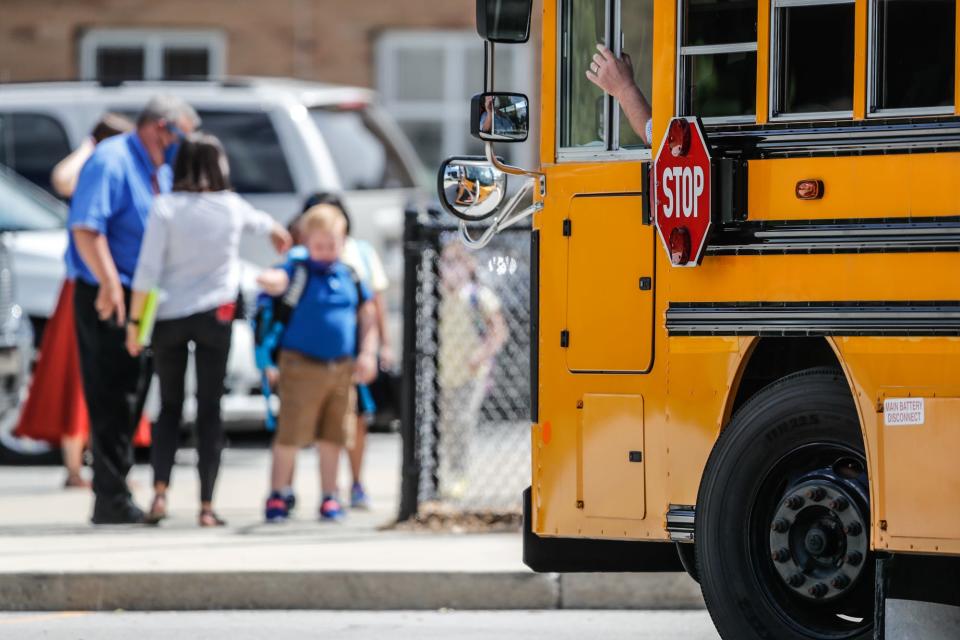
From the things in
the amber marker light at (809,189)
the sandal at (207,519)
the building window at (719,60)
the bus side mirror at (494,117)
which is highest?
the building window at (719,60)

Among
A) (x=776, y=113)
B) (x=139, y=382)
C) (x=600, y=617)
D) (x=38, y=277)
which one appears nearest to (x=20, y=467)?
(x=38, y=277)

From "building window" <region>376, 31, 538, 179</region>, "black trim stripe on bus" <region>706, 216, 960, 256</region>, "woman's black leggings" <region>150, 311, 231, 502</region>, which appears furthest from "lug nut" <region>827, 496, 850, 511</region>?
"building window" <region>376, 31, 538, 179</region>

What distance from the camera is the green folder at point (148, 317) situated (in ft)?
31.7

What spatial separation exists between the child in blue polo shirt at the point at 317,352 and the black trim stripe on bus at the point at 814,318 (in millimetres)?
4232

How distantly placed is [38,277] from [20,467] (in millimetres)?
1230

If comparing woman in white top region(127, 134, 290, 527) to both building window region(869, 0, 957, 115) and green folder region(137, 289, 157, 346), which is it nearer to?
green folder region(137, 289, 157, 346)

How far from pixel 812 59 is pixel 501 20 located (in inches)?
42.7

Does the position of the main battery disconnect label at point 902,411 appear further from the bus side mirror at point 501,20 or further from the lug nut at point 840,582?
the bus side mirror at point 501,20

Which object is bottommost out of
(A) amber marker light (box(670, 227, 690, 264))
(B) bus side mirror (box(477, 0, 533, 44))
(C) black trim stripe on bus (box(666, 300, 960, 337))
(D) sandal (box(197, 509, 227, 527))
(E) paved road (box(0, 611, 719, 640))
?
(E) paved road (box(0, 611, 719, 640))

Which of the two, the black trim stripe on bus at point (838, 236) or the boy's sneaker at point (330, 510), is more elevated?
the black trim stripe on bus at point (838, 236)

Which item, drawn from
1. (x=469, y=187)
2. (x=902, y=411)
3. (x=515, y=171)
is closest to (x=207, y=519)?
(x=469, y=187)

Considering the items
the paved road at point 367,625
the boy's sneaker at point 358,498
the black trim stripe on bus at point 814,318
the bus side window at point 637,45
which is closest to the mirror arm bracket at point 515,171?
the bus side window at point 637,45

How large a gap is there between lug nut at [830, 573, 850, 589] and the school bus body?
25 cm

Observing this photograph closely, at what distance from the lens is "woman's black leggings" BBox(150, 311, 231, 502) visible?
974 cm
